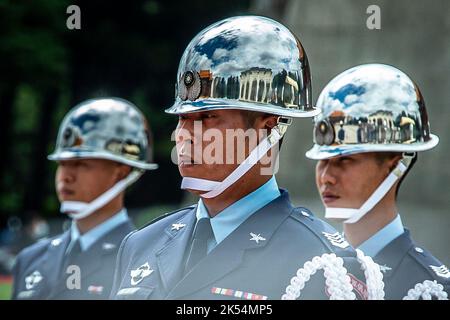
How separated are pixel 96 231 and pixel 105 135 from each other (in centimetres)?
69

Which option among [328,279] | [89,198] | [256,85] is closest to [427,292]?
[328,279]

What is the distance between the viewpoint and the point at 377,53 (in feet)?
35.9

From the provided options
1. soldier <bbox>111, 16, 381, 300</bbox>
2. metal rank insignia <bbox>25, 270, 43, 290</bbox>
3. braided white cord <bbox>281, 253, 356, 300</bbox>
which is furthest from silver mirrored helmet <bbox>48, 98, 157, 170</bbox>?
braided white cord <bbox>281, 253, 356, 300</bbox>

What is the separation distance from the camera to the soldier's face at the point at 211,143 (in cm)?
379

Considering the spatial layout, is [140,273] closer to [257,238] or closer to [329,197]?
[257,238]

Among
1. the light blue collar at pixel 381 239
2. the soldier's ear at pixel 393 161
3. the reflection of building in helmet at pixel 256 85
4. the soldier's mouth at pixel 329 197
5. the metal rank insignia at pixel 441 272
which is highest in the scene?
the reflection of building in helmet at pixel 256 85

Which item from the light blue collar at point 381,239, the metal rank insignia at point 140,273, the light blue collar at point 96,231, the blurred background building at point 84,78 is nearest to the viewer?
the metal rank insignia at point 140,273

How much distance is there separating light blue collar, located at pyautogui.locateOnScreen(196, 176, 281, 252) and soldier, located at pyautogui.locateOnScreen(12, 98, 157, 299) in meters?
2.55

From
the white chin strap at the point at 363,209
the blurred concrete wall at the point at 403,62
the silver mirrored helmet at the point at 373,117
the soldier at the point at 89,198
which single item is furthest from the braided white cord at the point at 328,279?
the blurred concrete wall at the point at 403,62

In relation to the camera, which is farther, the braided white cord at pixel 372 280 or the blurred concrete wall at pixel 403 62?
the blurred concrete wall at pixel 403 62

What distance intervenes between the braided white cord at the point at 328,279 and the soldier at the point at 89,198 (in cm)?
282

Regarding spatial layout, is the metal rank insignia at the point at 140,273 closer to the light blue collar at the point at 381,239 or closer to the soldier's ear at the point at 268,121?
the soldier's ear at the point at 268,121

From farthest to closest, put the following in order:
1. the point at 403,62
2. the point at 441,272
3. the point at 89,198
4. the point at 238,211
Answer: the point at 403,62 < the point at 89,198 < the point at 441,272 < the point at 238,211

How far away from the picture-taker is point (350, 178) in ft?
16.9
